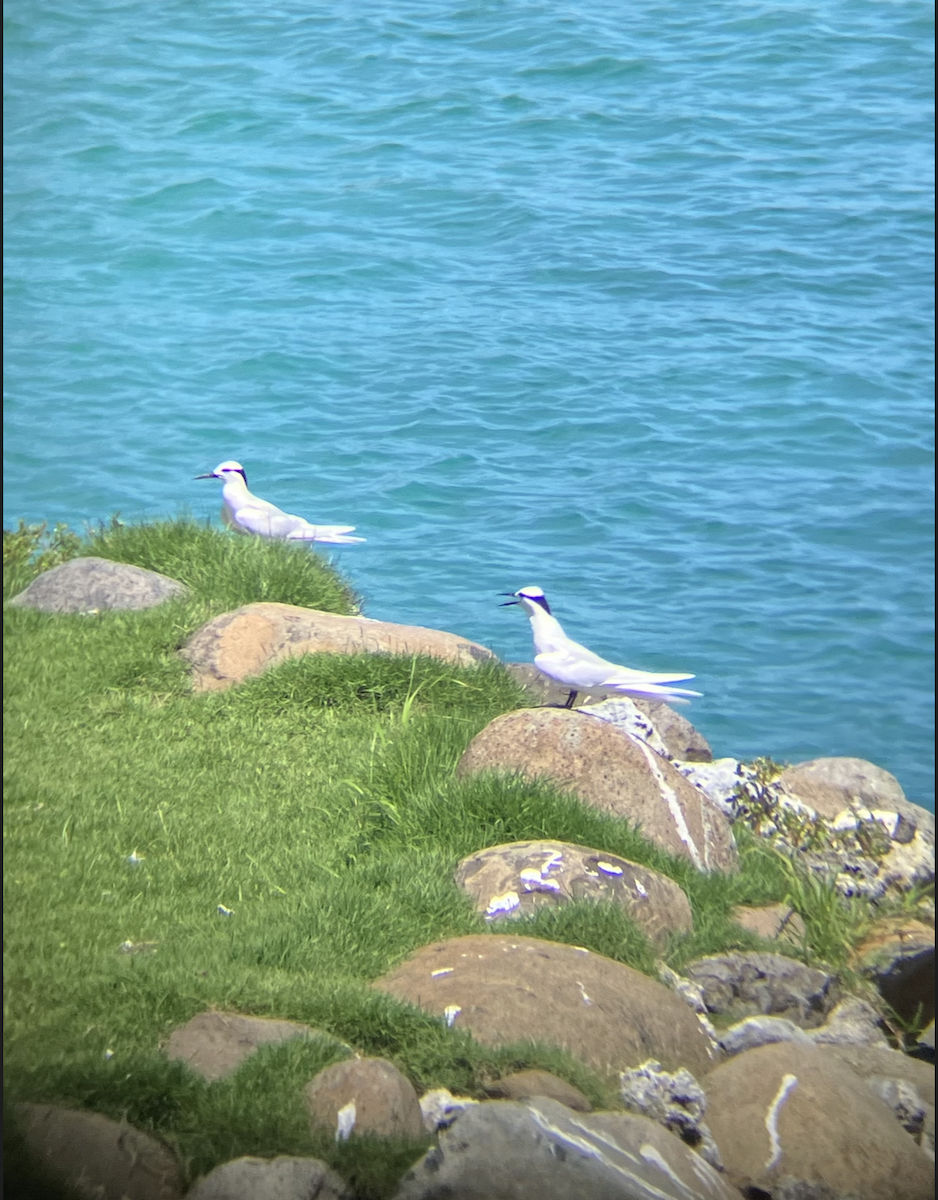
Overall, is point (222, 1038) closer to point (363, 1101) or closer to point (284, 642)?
point (363, 1101)

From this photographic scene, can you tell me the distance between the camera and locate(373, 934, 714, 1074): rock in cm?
315

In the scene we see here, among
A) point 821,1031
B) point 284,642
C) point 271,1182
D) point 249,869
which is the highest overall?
point 271,1182

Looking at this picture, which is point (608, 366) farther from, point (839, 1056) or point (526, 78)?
point (839, 1056)

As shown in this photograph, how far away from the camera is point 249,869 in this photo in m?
3.95

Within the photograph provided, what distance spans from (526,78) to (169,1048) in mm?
3796

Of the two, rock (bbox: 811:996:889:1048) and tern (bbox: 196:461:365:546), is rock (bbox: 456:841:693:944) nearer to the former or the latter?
rock (bbox: 811:996:889:1048)

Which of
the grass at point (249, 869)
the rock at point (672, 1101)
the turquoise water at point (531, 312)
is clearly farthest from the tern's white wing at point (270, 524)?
the rock at point (672, 1101)

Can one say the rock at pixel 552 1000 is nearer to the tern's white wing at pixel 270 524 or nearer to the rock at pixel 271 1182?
the rock at pixel 271 1182

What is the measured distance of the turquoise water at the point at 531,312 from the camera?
3391mm

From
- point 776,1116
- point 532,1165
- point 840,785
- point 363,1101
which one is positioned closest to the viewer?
point 532,1165

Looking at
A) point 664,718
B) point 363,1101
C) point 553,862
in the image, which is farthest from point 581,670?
point 363,1101

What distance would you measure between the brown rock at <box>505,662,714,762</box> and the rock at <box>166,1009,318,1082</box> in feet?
12.7

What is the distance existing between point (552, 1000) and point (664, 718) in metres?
4.48

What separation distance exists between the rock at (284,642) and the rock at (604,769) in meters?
1.27
